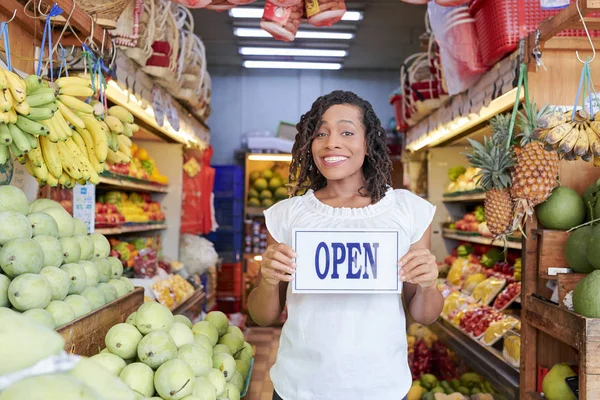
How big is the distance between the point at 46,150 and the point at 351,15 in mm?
5087

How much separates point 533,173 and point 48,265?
2.13 m

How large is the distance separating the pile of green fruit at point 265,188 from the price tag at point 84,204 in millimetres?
5087

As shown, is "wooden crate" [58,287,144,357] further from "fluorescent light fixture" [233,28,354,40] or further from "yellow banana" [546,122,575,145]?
"fluorescent light fixture" [233,28,354,40]

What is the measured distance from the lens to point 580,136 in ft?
8.24

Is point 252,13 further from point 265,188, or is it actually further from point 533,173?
point 533,173

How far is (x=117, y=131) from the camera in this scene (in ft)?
8.52

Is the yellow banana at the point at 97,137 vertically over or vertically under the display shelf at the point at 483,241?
over

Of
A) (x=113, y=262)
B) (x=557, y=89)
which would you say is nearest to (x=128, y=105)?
(x=113, y=262)

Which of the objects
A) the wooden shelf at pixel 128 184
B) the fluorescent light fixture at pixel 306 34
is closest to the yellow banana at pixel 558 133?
the wooden shelf at pixel 128 184

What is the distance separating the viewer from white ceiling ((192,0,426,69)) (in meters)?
6.73

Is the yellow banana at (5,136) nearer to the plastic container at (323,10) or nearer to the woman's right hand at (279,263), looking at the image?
the woman's right hand at (279,263)

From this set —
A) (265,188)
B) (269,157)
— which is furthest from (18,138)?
(269,157)

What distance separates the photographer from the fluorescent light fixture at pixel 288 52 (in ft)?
25.8

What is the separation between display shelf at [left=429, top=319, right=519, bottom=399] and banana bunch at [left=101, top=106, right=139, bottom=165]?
8.47ft
